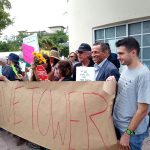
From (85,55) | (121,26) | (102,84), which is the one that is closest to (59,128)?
(102,84)

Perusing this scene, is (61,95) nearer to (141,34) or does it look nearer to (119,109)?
(119,109)

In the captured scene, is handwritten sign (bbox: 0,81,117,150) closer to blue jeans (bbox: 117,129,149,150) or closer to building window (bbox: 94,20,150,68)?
blue jeans (bbox: 117,129,149,150)

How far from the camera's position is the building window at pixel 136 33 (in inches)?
367

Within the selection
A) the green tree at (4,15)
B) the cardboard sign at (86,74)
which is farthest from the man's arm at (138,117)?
the green tree at (4,15)

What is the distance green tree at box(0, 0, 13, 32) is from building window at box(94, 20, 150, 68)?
1574cm

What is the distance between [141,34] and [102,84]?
21.0 feet

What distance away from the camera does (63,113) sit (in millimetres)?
3898

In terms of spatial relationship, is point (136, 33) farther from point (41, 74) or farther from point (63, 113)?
point (63, 113)

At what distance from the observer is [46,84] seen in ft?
13.9

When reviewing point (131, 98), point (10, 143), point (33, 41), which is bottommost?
point (10, 143)

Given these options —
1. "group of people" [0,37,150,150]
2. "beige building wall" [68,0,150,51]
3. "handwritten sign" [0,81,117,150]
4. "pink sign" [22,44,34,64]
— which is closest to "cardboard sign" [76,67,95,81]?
"handwritten sign" [0,81,117,150]

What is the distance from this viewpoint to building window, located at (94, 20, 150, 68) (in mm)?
9312

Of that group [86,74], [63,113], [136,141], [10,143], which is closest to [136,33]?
[10,143]

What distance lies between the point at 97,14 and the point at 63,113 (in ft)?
24.7
